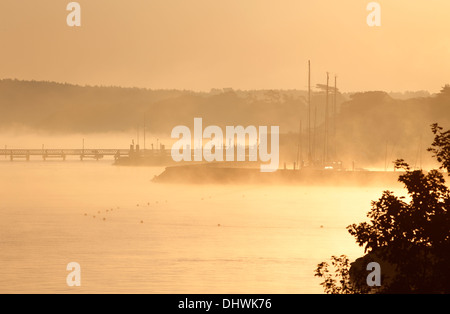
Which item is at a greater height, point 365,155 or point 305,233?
point 365,155

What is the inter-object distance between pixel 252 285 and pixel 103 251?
15.3m

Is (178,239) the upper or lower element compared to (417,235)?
lower

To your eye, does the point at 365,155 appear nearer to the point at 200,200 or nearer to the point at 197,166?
the point at 197,166

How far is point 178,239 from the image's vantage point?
192ft

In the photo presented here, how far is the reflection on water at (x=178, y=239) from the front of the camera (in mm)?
39656

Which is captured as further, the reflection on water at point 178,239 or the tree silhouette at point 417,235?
the reflection on water at point 178,239

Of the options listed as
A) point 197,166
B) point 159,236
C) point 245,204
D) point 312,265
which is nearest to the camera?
point 312,265

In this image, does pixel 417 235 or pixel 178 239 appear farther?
pixel 178 239

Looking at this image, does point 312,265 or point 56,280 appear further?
point 312,265

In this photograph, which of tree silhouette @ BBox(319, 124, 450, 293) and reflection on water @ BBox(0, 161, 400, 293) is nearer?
tree silhouette @ BBox(319, 124, 450, 293)

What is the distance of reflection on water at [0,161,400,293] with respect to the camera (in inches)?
1561

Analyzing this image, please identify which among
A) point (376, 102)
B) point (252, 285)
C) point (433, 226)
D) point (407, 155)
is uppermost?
point (376, 102)

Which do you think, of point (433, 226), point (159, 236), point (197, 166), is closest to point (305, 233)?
point (159, 236)

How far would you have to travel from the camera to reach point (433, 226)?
1873 centimetres
